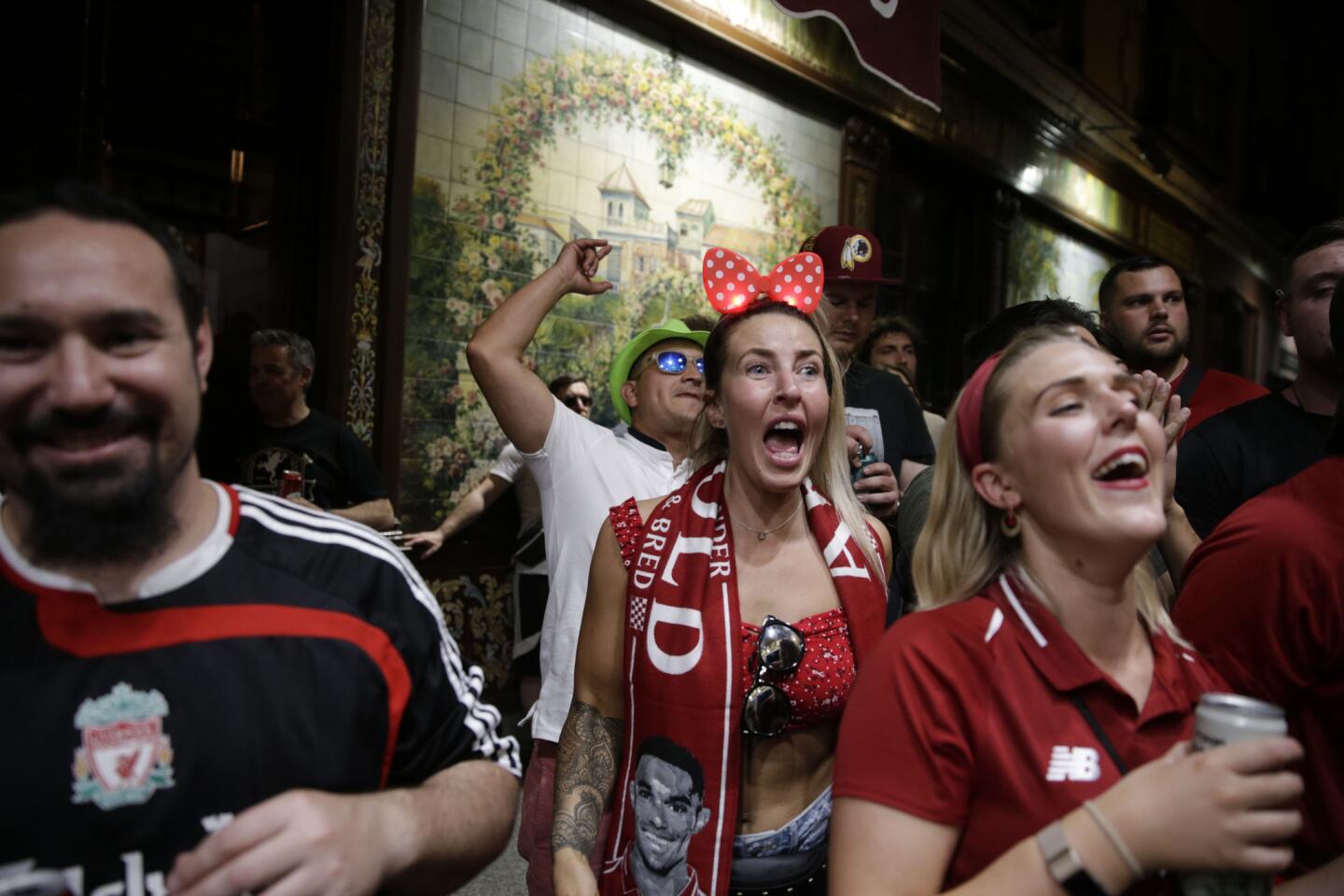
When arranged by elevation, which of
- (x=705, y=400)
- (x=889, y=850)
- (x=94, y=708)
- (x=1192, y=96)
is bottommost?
(x=889, y=850)

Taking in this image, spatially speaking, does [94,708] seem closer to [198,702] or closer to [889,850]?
[198,702]

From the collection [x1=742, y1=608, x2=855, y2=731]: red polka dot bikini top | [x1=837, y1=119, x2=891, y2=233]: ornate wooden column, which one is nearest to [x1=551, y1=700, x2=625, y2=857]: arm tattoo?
[x1=742, y1=608, x2=855, y2=731]: red polka dot bikini top

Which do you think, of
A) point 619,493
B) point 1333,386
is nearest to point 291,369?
point 619,493

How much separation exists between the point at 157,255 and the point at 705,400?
4.82ft

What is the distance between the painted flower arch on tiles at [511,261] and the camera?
5.03 m

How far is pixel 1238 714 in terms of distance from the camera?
3.97ft

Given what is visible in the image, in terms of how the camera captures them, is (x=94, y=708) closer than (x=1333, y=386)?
Yes

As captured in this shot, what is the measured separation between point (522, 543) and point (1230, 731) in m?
4.21

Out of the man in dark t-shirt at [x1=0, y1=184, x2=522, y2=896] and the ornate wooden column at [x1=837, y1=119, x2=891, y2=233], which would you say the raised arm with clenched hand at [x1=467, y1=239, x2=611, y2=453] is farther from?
the ornate wooden column at [x1=837, y1=119, x2=891, y2=233]

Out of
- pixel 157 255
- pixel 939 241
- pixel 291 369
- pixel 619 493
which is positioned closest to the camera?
pixel 157 255

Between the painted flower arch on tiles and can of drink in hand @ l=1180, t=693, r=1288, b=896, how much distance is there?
4.25 m

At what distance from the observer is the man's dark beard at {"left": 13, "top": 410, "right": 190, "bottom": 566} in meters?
1.23

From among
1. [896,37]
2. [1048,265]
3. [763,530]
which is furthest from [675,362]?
[1048,265]

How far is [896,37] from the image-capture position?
5.09 meters
